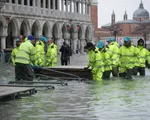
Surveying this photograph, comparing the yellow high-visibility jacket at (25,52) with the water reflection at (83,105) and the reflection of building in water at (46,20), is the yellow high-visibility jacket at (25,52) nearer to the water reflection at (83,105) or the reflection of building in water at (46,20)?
the water reflection at (83,105)

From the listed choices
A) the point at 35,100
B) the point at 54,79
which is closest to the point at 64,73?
the point at 54,79

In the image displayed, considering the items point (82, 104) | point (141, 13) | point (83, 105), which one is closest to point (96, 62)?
point (82, 104)

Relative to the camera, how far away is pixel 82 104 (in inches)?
455

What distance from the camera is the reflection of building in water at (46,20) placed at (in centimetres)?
5547

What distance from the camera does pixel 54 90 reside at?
49.0ft

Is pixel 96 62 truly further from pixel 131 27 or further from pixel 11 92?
pixel 131 27

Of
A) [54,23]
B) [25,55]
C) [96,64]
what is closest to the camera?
[25,55]

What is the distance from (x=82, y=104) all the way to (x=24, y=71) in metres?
5.72

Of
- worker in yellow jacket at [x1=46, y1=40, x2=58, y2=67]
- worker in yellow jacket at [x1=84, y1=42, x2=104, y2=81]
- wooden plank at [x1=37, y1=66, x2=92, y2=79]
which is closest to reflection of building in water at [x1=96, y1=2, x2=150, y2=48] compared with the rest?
worker in yellow jacket at [x1=46, y1=40, x2=58, y2=67]

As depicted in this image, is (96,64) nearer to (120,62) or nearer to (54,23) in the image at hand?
(120,62)

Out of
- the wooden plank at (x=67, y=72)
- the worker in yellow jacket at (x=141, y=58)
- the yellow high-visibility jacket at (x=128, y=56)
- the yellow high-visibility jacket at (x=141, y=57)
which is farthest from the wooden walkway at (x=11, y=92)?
the yellow high-visibility jacket at (x=141, y=57)

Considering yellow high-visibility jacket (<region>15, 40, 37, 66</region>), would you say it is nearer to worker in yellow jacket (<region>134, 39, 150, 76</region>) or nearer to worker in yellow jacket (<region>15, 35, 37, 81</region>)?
worker in yellow jacket (<region>15, 35, 37, 81</region>)

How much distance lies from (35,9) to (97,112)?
167 feet

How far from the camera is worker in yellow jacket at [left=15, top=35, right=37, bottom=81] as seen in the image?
16.7m
